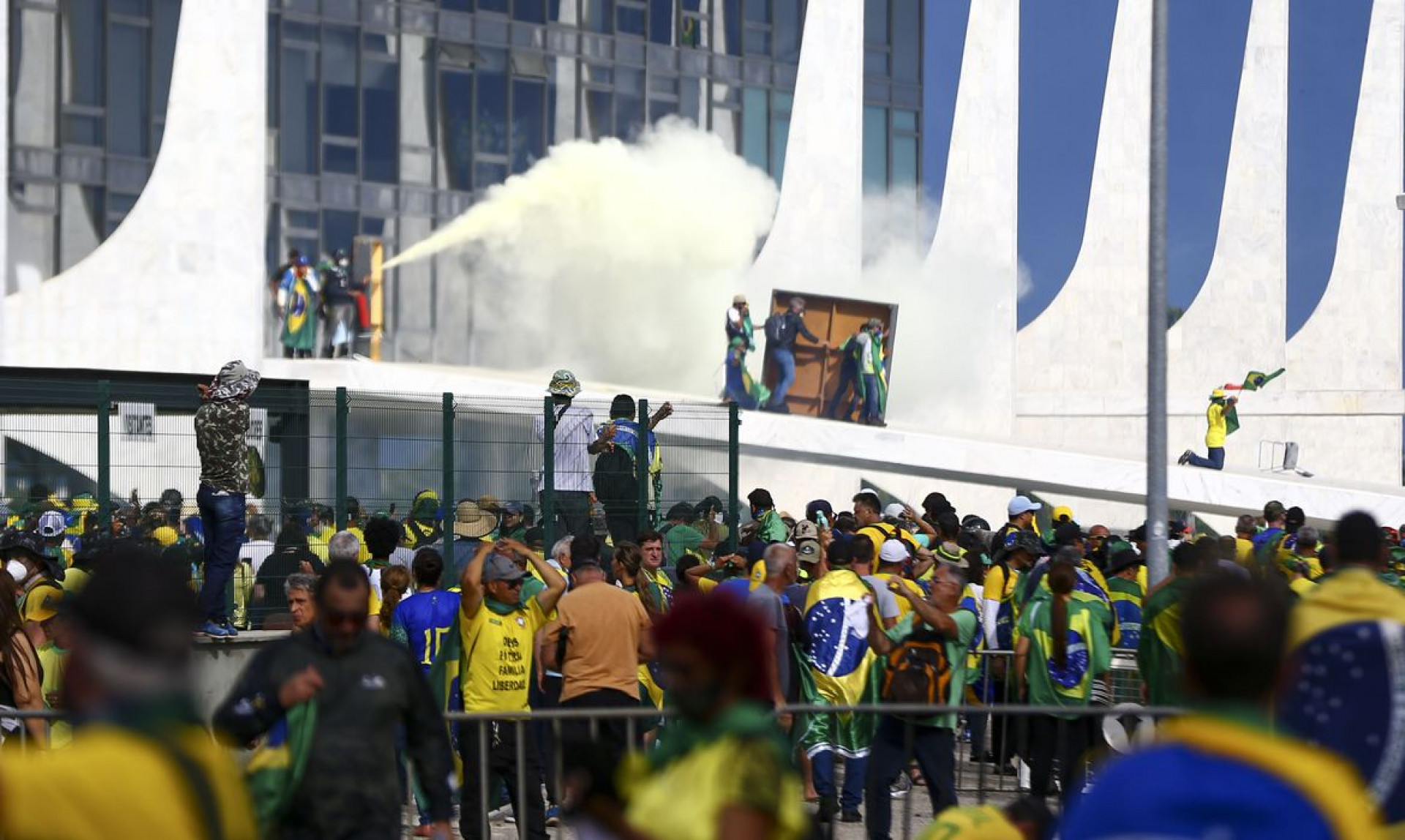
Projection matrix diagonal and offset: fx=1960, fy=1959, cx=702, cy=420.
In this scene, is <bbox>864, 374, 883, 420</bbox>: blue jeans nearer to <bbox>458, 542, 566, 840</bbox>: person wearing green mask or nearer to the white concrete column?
the white concrete column

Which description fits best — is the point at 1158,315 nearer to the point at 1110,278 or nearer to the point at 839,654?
the point at 839,654

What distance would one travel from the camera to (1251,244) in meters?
43.4

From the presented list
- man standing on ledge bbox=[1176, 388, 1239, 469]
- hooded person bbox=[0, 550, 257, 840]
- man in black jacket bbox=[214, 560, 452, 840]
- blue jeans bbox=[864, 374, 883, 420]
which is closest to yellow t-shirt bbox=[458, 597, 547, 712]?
man in black jacket bbox=[214, 560, 452, 840]

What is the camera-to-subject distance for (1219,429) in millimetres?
31078

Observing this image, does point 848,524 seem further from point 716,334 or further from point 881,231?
point 881,231

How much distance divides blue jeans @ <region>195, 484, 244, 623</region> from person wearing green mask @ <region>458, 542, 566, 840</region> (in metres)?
2.68

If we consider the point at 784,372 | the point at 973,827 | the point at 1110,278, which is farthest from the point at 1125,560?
the point at 1110,278

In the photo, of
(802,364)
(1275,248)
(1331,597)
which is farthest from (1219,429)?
(1331,597)

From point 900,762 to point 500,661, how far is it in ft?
6.27

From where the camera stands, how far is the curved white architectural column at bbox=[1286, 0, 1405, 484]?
43.2m

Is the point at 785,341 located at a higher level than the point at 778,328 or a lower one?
lower

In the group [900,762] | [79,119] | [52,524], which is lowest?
[900,762]

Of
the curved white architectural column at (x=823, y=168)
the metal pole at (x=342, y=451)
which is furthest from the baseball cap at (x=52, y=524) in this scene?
the curved white architectural column at (x=823, y=168)

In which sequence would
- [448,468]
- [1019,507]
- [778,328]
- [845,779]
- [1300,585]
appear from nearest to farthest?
[845,779] → [1300,585] → [1019,507] → [448,468] → [778,328]
